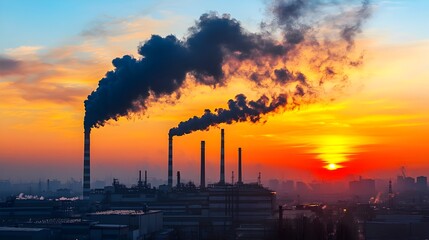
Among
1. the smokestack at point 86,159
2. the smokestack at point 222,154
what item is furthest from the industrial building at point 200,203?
the smokestack at point 86,159

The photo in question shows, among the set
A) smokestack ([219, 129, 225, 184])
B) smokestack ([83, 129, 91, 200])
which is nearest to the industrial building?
smokestack ([219, 129, 225, 184])

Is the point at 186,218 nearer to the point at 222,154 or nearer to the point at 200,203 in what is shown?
the point at 200,203

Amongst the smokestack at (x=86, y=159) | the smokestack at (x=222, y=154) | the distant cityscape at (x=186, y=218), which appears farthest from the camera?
the smokestack at (x=222, y=154)

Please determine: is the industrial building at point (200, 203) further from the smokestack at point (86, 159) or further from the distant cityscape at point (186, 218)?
the smokestack at point (86, 159)

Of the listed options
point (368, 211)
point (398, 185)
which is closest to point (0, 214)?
point (368, 211)

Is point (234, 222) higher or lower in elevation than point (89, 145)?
lower

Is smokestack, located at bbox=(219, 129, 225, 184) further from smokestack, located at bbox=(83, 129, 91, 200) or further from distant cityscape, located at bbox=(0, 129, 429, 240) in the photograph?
smokestack, located at bbox=(83, 129, 91, 200)

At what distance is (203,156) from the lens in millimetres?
69000

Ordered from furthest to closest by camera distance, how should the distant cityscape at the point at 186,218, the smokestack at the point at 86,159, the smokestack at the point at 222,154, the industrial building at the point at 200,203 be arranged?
1. the smokestack at the point at 222,154
2. the industrial building at the point at 200,203
3. the smokestack at the point at 86,159
4. the distant cityscape at the point at 186,218

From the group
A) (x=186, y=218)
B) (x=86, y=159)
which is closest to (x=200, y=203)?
(x=186, y=218)

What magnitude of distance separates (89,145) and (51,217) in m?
8.54

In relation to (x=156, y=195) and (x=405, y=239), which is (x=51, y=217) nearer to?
(x=156, y=195)

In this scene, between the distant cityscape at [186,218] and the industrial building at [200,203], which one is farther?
the industrial building at [200,203]

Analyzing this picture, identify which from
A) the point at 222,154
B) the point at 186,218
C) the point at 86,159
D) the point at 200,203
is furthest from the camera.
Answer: the point at 222,154
